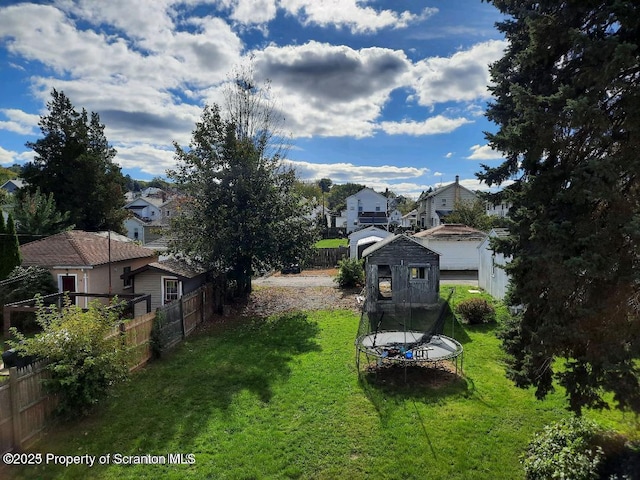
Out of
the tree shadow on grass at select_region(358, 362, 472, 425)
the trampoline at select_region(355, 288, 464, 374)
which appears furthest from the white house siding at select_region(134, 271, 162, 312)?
the tree shadow on grass at select_region(358, 362, 472, 425)

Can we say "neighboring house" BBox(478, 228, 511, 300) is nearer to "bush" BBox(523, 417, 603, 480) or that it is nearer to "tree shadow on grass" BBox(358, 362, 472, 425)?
"tree shadow on grass" BBox(358, 362, 472, 425)

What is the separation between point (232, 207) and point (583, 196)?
1400 cm

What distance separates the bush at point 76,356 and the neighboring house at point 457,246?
2350 centimetres

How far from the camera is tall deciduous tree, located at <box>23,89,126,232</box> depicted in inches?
1114

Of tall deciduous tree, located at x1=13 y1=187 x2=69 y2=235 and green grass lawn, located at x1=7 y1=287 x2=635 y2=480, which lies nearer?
green grass lawn, located at x1=7 y1=287 x2=635 y2=480

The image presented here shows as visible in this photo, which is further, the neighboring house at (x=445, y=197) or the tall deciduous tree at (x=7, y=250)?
the neighboring house at (x=445, y=197)

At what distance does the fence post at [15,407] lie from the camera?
6.30 meters

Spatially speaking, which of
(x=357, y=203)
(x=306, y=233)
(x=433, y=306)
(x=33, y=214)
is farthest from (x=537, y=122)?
(x=357, y=203)

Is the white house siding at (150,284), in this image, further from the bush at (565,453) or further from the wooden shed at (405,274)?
the bush at (565,453)

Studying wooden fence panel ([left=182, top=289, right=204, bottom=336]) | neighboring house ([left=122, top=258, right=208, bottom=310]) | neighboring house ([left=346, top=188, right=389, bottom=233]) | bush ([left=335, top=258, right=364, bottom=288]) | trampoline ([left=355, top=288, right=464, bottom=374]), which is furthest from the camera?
neighboring house ([left=346, top=188, right=389, bottom=233])

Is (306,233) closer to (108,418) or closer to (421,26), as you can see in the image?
(421,26)

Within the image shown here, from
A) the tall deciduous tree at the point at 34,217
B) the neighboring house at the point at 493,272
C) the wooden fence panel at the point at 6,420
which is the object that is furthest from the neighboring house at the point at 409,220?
the wooden fence panel at the point at 6,420

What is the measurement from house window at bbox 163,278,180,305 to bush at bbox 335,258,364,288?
10.5 meters

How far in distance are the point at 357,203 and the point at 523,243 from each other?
54.0 m
